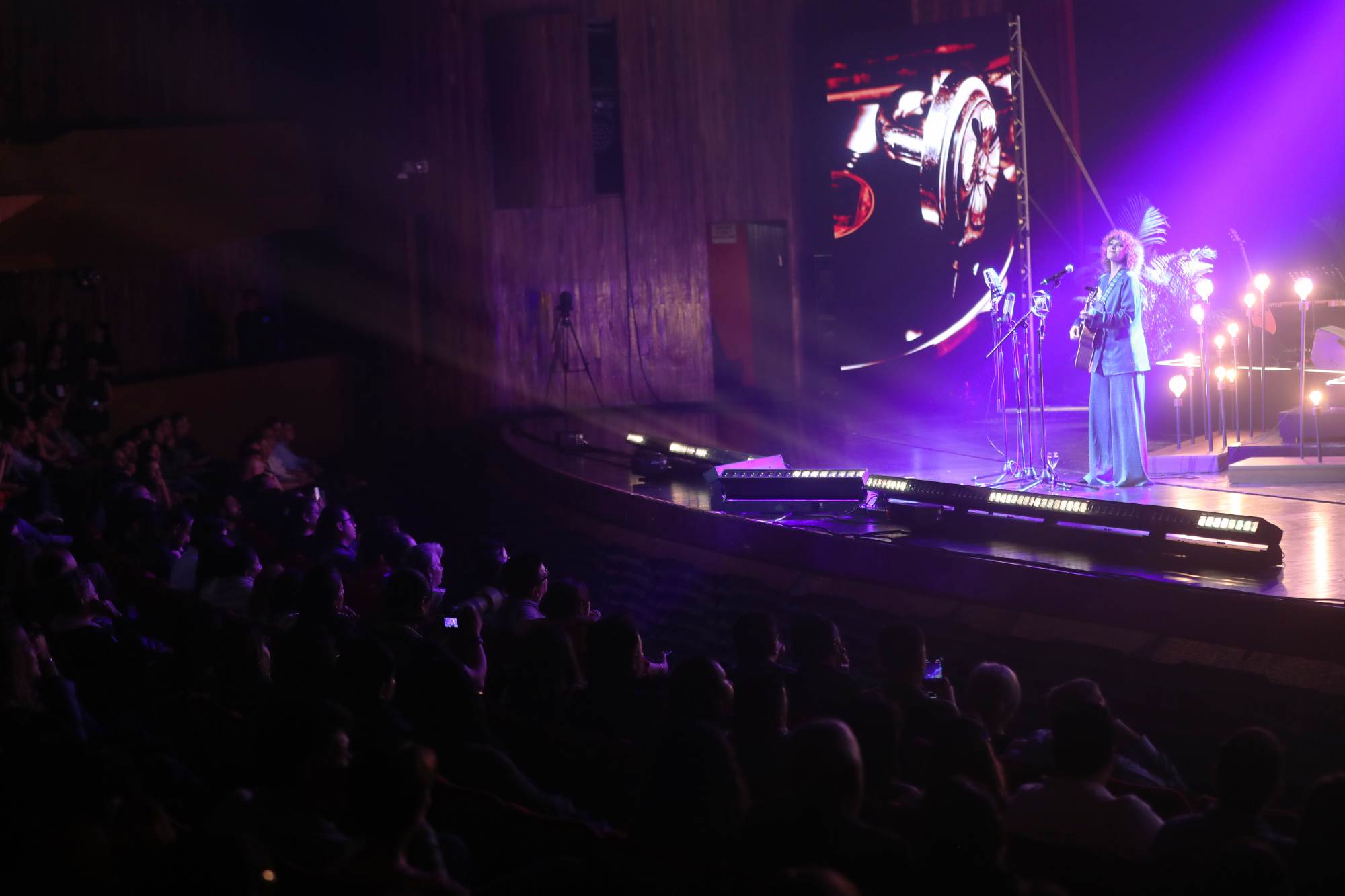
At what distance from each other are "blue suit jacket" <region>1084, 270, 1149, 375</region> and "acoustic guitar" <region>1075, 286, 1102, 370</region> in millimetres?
52

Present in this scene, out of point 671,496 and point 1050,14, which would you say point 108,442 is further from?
point 1050,14

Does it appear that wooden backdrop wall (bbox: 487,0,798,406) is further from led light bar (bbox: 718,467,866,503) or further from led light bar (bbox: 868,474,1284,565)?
led light bar (bbox: 868,474,1284,565)

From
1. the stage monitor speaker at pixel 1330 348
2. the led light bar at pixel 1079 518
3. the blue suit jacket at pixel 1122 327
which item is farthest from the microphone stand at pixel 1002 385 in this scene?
the stage monitor speaker at pixel 1330 348

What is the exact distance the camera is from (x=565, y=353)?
13406 millimetres

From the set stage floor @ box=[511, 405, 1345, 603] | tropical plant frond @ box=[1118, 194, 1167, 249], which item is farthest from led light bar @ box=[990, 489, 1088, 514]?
tropical plant frond @ box=[1118, 194, 1167, 249]

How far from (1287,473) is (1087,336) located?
1.40 m

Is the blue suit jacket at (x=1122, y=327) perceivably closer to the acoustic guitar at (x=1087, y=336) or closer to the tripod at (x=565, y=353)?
the acoustic guitar at (x=1087, y=336)

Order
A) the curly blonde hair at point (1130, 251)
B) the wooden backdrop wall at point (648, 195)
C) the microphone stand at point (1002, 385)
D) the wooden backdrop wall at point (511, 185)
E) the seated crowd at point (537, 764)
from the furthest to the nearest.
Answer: the wooden backdrop wall at point (648, 195), the wooden backdrop wall at point (511, 185), the microphone stand at point (1002, 385), the curly blonde hair at point (1130, 251), the seated crowd at point (537, 764)

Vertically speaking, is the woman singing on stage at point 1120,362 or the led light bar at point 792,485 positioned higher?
the woman singing on stage at point 1120,362

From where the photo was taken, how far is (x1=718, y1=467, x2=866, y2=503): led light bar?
698cm

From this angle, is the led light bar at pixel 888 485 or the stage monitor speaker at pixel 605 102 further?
the stage monitor speaker at pixel 605 102

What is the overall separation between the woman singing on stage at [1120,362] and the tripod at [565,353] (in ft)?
22.8

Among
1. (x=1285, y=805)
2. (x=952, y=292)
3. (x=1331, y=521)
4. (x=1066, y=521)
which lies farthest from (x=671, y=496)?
(x=952, y=292)

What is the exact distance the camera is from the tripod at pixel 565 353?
13.3 meters
